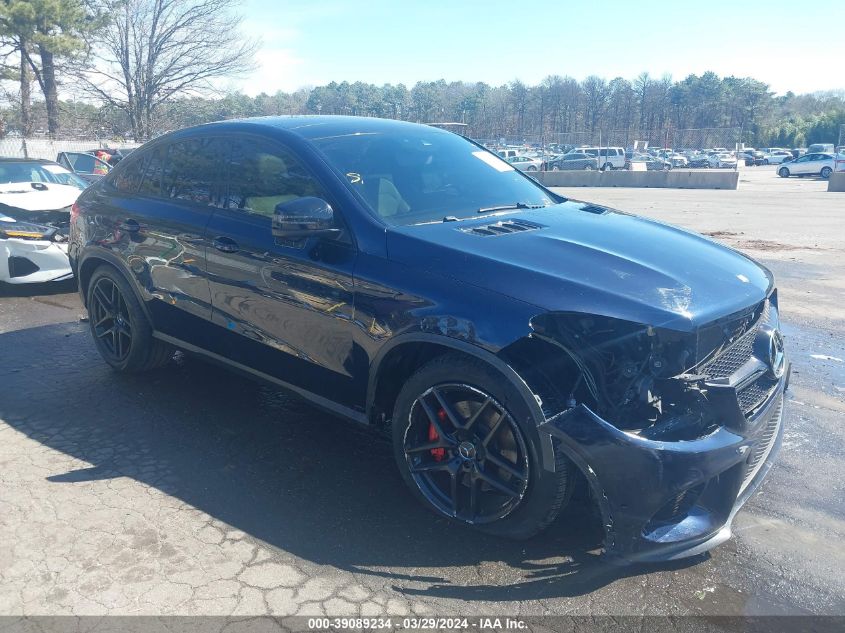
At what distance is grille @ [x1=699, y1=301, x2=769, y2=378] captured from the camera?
2.85m

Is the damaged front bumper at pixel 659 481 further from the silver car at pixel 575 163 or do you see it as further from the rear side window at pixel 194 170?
the silver car at pixel 575 163

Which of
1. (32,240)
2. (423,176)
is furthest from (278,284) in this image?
(32,240)

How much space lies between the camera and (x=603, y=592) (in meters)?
2.83

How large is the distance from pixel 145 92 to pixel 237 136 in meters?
37.9

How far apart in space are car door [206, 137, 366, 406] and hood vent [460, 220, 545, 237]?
621 mm

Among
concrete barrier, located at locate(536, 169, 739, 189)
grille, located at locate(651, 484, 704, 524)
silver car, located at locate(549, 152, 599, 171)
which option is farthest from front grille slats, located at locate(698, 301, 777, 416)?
silver car, located at locate(549, 152, 599, 171)

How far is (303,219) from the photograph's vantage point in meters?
3.41

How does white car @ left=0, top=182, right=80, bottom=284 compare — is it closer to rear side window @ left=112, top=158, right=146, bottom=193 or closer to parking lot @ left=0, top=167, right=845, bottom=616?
parking lot @ left=0, top=167, right=845, bottom=616

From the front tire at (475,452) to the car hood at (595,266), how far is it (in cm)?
41

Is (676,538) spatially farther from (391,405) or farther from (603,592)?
(391,405)

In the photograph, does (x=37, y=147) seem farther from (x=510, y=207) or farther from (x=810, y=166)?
(x=810, y=166)

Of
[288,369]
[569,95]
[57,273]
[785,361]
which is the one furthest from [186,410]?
[569,95]

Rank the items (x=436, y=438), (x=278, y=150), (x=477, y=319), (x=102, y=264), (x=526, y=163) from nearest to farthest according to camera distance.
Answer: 1. (x=477, y=319)
2. (x=436, y=438)
3. (x=278, y=150)
4. (x=102, y=264)
5. (x=526, y=163)

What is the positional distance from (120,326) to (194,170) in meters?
1.41
